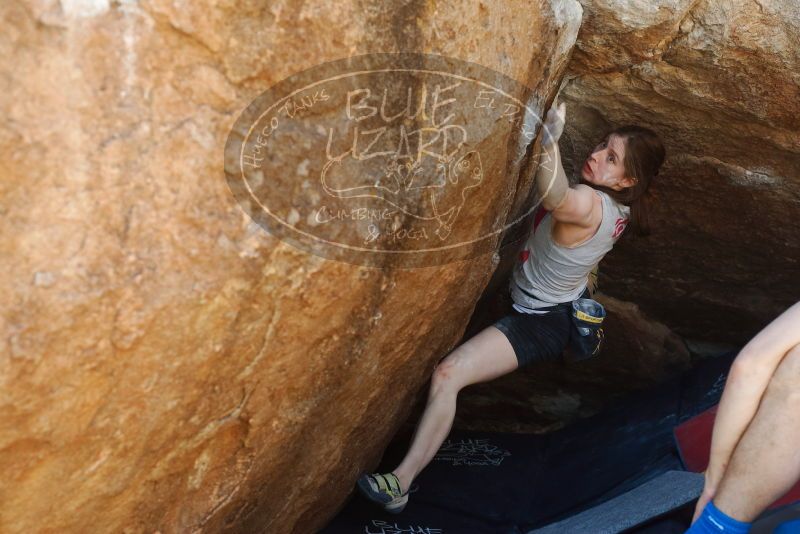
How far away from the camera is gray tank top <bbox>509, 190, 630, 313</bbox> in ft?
10.2

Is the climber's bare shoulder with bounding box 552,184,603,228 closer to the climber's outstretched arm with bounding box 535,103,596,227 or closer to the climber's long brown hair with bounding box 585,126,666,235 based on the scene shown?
the climber's outstretched arm with bounding box 535,103,596,227

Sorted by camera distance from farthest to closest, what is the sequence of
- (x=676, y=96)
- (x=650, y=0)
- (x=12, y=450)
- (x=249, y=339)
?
(x=676, y=96), (x=650, y=0), (x=249, y=339), (x=12, y=450)

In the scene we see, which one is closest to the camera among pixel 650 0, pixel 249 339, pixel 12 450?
pixel 12 450

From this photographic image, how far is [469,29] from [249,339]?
869 millimetres

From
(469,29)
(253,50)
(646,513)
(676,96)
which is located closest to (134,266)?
(253,50)

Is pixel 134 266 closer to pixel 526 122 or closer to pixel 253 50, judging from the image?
pixel 253 50

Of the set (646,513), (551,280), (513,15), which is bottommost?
(646,513)

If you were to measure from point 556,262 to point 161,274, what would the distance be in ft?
5.21

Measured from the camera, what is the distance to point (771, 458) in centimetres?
221

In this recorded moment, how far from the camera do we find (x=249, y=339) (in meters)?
2.11

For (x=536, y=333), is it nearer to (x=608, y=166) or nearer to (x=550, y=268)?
(x=550, y=268)

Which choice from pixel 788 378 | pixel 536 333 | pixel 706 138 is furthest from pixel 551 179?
pixel 788 378

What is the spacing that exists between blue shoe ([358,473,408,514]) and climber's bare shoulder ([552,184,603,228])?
941 millimetres
